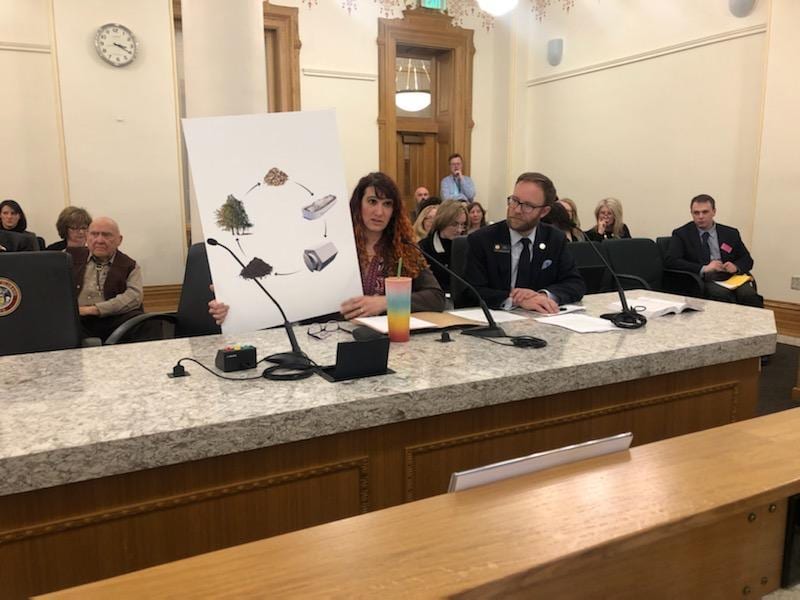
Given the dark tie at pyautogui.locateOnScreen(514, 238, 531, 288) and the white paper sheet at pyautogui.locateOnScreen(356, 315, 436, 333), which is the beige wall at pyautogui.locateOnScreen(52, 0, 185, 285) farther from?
the white paper sheet at pyautogui.locateOnScreen(356, 315, 436, 333)

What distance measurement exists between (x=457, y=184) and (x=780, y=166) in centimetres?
326

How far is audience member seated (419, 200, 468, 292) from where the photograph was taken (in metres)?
3.92

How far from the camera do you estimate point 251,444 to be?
115 centimetres

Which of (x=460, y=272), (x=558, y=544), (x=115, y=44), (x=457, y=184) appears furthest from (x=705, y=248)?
(x=115, y=44)

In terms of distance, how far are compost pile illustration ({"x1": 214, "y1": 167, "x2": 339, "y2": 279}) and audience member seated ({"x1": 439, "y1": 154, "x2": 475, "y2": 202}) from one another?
5.63 meters

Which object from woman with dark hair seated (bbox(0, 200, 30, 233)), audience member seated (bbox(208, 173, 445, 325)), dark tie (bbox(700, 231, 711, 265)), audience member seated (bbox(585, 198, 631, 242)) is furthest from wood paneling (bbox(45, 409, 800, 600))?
woman with dark hair seated (bbox(0, 200, 30, 233))

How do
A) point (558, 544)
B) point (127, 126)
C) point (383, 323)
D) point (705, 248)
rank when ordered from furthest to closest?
point (127, 126) < point (705, 248) < point (383, 323) < point (558, 544)

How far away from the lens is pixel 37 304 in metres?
2.27

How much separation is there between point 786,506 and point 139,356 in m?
1.36

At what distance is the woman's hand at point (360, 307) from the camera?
1.93 m

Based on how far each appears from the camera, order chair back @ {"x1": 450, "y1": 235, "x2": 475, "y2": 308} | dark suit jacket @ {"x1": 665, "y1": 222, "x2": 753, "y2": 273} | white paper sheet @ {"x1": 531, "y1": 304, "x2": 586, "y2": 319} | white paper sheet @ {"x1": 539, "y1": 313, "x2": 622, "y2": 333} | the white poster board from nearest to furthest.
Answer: the white poster board → white paper sheet @ {"x1": 539, "y1": 313, "x2": 622, "y2": 333} → white paper sheet @ {"x1": 531, "y1": 304, "x2": 586, "y2": 319} → chair back @ {"x1": 450, "y1": 235, "x2": 475, "y2": 308} → dark suit jacket @ {"x1": 665, "y1": 222, "x2": 753, "y2": 273}

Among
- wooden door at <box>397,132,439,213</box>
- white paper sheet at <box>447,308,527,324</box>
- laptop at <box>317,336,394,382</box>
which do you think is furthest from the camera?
wooden door at <box>397,132,439,213</box>

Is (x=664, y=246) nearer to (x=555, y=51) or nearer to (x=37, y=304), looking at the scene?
(x=555, y=51)

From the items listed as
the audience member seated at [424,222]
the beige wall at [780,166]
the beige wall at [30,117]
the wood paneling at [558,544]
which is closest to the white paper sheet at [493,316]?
the wood paneling at [558,544]
